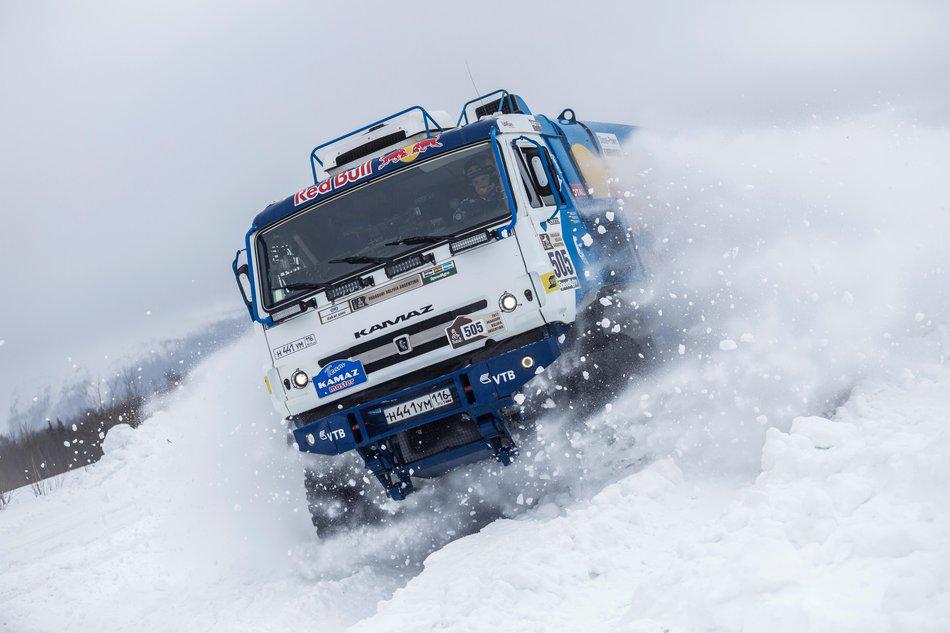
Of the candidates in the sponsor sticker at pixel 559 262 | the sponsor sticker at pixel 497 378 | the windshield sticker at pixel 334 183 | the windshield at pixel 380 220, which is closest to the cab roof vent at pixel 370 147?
the windshield sticker at pixel 334 183

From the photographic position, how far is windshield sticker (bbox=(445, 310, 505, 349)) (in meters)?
5.61

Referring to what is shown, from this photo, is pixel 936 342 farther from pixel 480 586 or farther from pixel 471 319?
pixel 480 586

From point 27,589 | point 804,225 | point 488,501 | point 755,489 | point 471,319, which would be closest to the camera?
point 755,489

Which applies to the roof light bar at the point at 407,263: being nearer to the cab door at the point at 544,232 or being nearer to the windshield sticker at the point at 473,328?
the windshield sticker at the point at 473,328

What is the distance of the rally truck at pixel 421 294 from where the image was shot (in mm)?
5602

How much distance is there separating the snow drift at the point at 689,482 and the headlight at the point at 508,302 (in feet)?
3.15

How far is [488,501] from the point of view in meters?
6.38

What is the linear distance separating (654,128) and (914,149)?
3.40 m

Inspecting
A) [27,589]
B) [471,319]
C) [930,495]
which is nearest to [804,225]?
[471,319]

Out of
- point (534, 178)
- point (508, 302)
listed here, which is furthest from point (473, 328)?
point (534, 178)

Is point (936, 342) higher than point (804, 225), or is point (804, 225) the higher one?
point (804, 225)

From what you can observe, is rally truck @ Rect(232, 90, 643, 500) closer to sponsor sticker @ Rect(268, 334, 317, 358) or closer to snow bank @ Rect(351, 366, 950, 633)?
sponsor sticker @ Rect(268, 334, 317, 358)

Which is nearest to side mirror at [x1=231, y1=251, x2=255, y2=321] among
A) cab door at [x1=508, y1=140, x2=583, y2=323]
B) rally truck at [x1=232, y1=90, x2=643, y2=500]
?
rally truck at [x1=232, y1=90, x2=643, y2=500]

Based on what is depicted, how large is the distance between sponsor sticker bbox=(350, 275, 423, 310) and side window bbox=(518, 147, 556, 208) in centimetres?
111
